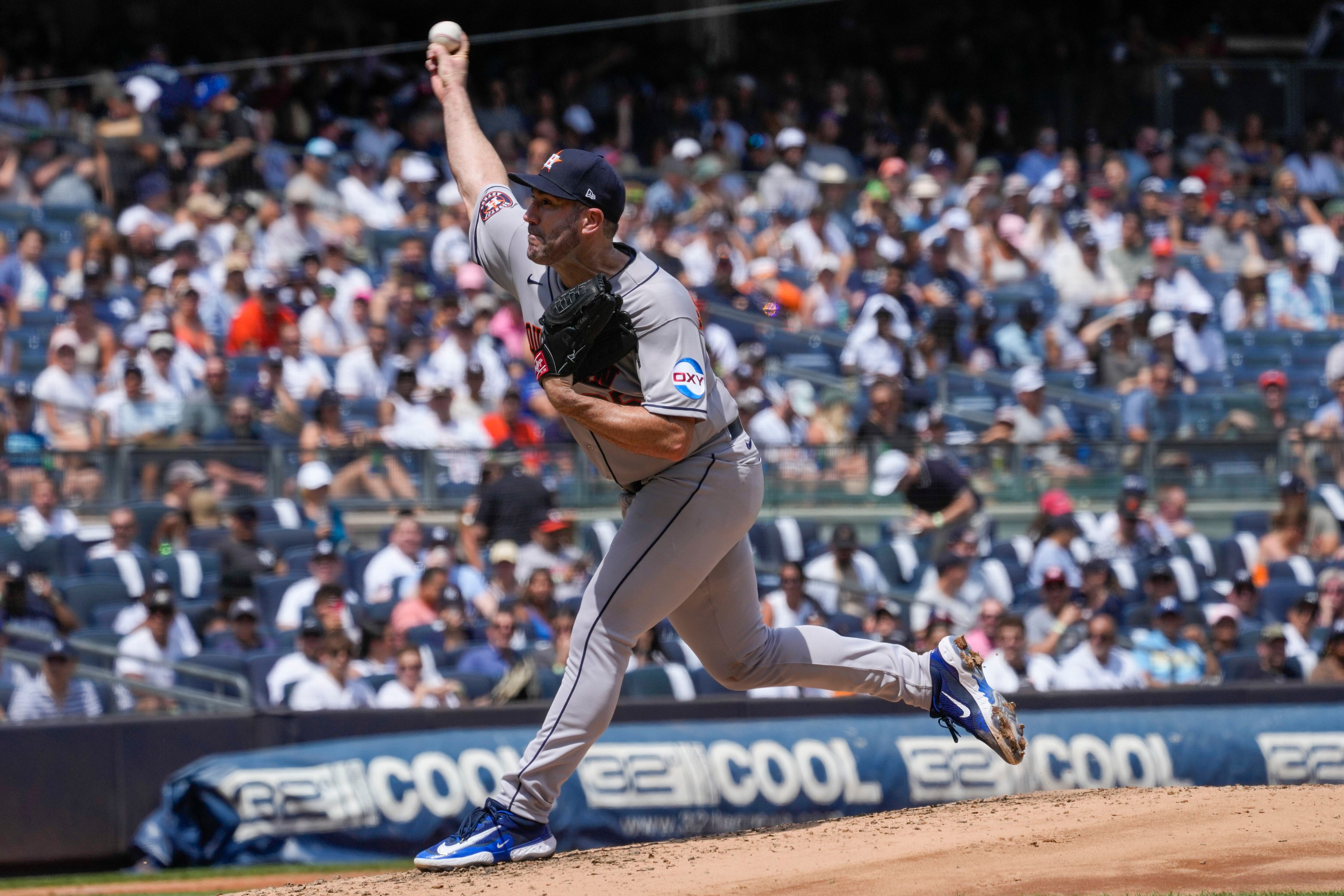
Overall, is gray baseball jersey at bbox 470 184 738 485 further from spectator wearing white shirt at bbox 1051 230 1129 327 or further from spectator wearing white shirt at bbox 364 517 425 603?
spectator wearing white shirt at bbox 1051 230 1129 327

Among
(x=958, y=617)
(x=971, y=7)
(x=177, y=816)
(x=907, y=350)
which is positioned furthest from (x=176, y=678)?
(x=971, y=7)

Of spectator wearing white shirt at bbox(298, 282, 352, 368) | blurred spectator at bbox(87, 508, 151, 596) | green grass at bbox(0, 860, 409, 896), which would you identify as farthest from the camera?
spectator wearing white shirt at bbox(298, 282, 352, 368)

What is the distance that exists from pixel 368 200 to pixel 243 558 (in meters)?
4.79

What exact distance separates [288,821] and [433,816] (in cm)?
71

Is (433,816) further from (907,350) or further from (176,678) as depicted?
(907,350)

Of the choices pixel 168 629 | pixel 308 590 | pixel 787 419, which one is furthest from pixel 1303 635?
pixel 168 629

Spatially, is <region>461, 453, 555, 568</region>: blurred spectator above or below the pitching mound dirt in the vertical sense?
above

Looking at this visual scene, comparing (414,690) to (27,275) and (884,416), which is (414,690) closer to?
(884,416)

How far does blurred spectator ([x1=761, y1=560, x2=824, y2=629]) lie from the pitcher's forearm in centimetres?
514

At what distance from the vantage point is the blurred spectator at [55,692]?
8.57 m

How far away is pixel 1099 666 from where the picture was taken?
9.56 metres

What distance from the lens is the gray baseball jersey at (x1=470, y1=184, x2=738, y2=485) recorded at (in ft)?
13.4

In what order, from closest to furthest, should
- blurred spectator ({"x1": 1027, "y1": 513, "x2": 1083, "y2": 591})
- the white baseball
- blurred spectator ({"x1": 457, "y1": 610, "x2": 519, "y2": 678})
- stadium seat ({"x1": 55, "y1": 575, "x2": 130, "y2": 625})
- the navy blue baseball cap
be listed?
the navy blue baseball cap → the white baseball → blurred spectator ({"x1": 457, "y1": 610, "x2": 519, "y2": 678}) → stadium seat ({"x1": 55, "y1": 575, "x2": 130, "y2": 625}) → blurred spectator ({"x1": 1027, "y1": 513, "x2": 1083, "y2": 591})

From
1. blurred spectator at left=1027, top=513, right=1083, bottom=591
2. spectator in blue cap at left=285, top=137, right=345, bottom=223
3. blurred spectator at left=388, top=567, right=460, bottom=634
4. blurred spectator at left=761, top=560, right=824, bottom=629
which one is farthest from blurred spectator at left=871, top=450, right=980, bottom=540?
spectator in blue cap at left=285, top=137, right=345, bottom=223
